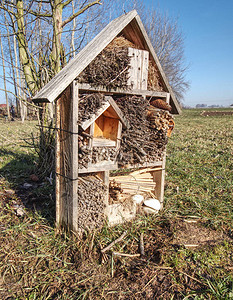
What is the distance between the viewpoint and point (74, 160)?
147 inches

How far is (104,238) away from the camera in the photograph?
12.9 feet

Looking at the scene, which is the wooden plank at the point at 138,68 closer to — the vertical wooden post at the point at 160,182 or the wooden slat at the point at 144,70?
the wooden slat at the point at 144,70

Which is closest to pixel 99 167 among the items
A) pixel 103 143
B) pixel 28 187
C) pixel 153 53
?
A: pixel 103 143

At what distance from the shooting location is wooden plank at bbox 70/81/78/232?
3.61 metres

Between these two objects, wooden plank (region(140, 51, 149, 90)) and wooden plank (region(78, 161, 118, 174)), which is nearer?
wooden plank (region(78, 161, 118, 174))

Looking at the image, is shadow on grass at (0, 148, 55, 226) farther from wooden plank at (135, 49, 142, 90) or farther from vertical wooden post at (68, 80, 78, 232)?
wooden plank at (135, 49, 142, 90)

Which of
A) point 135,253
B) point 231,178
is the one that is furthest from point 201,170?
point 135,253

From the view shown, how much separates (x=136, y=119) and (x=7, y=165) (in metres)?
4.83

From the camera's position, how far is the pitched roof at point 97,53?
11.2ft

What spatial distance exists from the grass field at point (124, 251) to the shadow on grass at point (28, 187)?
0.07 feet

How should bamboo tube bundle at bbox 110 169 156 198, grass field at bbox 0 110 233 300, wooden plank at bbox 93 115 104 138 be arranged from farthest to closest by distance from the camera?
1. bamboo tube bundle at bbox 110 169 156 198
2. wooden plank at bbox 93 115 104 138
3. grass field at bbox 0 110 233 300

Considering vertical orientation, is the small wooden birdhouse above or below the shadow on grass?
above

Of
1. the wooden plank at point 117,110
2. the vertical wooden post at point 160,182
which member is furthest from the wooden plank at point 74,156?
the vertical wooden post at point 160,182

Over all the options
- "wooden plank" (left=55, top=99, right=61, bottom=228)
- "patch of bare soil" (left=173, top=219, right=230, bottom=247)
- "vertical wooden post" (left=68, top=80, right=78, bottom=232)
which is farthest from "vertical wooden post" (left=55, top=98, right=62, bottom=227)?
"patch of bare soil" (left=173, top=219, right=230, bottom=247)
